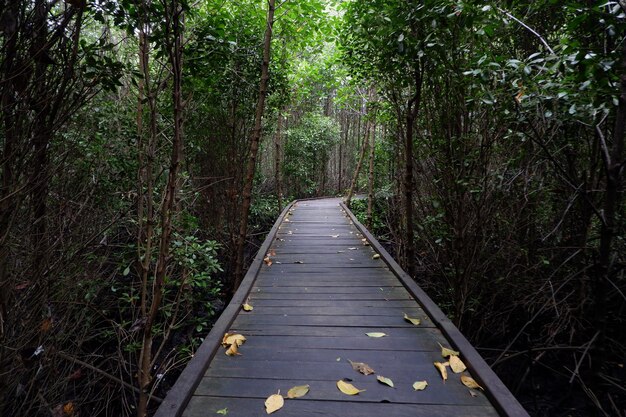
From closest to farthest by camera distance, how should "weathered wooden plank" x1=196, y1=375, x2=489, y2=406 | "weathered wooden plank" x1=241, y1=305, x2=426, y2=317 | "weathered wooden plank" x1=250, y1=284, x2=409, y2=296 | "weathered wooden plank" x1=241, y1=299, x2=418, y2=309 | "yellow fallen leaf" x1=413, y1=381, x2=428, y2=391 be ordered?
"weathered wooden plank" x1=196, y1=375, x2=489, y2=406 < "yellow fallen leaf" x1=413, y1=381, x2=428, y2=391 < "weathered wooden plank" x1=241, y1=305, x2=426, y2=317 < "weathered wooden plank" x1=241, y1=299, x2=418, y2=309 < "weathered wooden plank" x1=250, y1=284, x2=409, y2=296

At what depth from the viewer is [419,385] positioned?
2.12m

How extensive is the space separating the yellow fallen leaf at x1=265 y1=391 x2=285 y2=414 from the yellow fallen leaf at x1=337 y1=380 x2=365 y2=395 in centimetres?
36

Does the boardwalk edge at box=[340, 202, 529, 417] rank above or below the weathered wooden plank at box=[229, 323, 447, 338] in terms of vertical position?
above

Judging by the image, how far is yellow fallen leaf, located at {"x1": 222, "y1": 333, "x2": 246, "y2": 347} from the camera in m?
2.62

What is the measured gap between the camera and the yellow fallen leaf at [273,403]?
1.90m

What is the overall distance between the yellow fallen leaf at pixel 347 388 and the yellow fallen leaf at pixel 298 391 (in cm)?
21

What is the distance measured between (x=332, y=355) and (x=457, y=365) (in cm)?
85

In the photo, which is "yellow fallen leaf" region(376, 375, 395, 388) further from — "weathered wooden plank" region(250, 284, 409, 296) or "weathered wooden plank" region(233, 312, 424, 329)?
"weathered wooden plank" region(250, 284, 409, 296)

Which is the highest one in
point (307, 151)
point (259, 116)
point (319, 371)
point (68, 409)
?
point (307, 151)

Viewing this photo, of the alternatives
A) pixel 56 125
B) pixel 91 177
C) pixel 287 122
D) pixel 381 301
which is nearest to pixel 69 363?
pixel 91 177

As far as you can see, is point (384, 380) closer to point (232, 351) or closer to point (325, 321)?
point (325, 321)

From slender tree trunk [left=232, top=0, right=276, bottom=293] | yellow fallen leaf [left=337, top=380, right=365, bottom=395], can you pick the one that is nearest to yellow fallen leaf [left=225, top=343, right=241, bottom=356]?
yellow fallen leaf [left=337, top=380, right=365, bottom=395]

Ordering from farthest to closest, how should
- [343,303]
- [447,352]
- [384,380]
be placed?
[343,303] → [447,352] → [384,380]

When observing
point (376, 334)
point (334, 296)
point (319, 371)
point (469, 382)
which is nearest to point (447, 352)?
point (469, 382)
